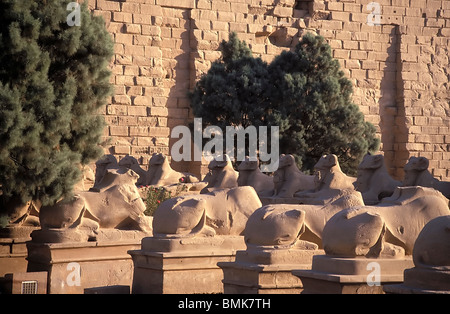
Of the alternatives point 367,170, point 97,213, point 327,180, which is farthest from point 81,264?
point 367,170

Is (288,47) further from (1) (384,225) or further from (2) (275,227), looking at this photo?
(1) (384,225)

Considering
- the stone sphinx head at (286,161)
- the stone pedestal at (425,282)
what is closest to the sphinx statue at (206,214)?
the stone pedestal at (425,282)

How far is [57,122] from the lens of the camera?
30.9 feet

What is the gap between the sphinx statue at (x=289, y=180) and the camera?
12406mm

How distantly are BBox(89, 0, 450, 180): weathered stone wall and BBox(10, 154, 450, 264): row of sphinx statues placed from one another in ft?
23.4

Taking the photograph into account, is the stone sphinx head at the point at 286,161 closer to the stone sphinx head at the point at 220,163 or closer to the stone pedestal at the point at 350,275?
the stone sphinx head at the point at 220,163

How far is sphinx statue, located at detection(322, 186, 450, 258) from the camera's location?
6.62 metres

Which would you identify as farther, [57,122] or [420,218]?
[57,122]

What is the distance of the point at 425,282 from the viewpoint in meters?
5.76

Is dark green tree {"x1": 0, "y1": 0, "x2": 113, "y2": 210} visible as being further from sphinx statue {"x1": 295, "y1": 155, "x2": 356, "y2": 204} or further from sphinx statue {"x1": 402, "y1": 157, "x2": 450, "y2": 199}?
sphinx statue {"x1": 402, "y1": 157, "x2": 450, "y2": 199}

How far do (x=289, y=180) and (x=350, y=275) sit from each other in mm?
6235

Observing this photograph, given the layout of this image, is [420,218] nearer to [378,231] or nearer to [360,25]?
[378,231]
